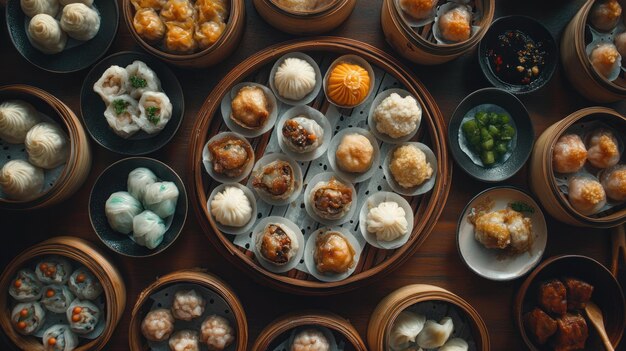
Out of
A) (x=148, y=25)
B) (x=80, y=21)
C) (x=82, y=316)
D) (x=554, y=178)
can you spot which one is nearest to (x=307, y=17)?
(x=148, y=25)

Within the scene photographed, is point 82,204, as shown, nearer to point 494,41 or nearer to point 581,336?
point 494,41

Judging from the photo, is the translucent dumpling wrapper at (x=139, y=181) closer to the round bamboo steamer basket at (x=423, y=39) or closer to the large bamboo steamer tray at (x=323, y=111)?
the large bamboo steamer tray at (x=323, y=111)

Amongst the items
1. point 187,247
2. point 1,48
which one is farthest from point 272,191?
point 1,48

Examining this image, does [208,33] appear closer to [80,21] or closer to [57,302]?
[80,21]

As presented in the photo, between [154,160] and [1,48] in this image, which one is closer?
[154,160]

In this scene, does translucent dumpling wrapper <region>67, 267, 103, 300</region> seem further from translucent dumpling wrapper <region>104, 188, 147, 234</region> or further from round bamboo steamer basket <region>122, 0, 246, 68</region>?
round bamboo steamer basket <region>122, 0, 246, 68</region>

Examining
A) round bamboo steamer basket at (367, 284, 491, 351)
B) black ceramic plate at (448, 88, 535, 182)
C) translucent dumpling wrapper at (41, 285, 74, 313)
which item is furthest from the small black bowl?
translucent dumpling wrapper at (41, 285, 74, 313)
